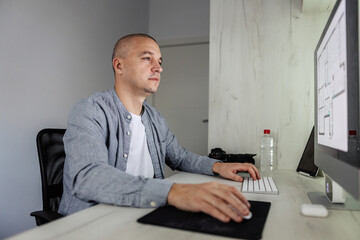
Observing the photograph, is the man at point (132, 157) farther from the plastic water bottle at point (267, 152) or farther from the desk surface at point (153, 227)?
the plastic water bottle at point (267, 152)

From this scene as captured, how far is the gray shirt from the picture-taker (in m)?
0.75

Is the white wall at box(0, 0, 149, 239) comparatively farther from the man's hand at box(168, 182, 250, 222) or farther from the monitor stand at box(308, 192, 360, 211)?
the monitor stand at box(308, 192, 360, 211)

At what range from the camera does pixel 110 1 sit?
9.56 ft

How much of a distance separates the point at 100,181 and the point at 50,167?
25.9 inches

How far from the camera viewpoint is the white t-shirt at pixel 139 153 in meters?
1.32

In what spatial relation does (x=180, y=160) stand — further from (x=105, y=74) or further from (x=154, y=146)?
(x=105, y=74)

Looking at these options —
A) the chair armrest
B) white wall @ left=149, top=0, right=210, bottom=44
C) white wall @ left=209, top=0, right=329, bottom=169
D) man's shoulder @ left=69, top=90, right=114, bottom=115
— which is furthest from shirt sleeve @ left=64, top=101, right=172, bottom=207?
white wall @ left=149, top=0, right=210, bottom=44

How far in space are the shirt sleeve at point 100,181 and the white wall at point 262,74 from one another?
104 centimetres

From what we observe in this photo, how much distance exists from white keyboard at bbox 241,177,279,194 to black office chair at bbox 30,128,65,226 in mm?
805

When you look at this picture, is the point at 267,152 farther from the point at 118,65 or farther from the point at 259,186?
the point at 118,65

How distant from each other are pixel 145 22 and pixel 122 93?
2.38 meters

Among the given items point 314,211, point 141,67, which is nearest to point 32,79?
point 141,67

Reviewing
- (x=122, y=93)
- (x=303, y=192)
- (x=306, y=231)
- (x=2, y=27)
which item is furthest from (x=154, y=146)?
(x=2, y=27)

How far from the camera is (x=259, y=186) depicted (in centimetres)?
106
